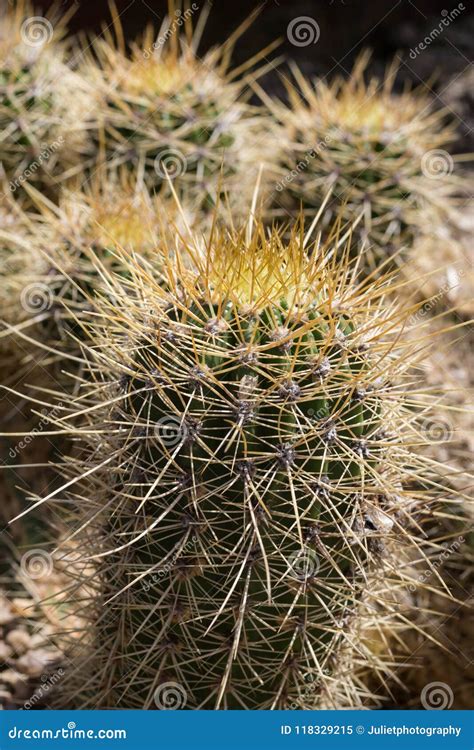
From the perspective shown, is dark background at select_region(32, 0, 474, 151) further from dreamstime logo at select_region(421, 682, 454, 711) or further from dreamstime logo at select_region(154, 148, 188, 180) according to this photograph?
dreamstime logo at select_region(421, 682, 454, 711)

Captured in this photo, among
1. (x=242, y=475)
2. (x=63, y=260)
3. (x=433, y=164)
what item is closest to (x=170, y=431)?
(x=242, y=475)

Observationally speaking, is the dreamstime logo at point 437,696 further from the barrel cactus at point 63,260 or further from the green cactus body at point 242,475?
the barrel cactus at point 63,260
